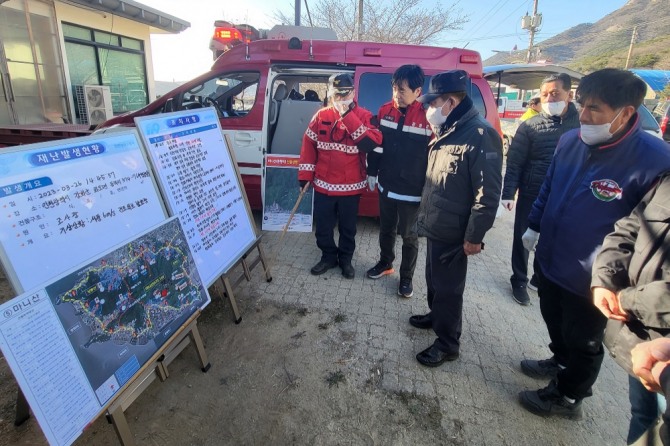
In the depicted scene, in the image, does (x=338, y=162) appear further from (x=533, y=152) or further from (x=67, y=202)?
(x=67, y=202)

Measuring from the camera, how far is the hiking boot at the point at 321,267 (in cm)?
371

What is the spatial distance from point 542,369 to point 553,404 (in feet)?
1.15

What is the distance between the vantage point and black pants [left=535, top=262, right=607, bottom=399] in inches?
72.6

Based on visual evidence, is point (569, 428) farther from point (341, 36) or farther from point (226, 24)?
point (341, 36)

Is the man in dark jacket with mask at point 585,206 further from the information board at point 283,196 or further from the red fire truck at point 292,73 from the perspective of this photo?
the information board at point 283,196

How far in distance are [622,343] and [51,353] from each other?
2301mm

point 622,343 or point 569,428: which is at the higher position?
point 622,343

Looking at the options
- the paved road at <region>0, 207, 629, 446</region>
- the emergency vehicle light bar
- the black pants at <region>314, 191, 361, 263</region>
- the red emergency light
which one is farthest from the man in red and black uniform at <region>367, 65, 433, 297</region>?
the red emergency light

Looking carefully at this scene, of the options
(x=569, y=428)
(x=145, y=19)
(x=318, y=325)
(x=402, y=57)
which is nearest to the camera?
(x=569, y=428)

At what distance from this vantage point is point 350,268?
371 cm

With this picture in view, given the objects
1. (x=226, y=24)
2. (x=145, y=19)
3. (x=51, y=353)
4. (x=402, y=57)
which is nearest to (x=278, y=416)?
(x=51, y=353)

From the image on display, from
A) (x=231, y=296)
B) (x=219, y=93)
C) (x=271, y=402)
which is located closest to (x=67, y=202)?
(x=231, y=296)

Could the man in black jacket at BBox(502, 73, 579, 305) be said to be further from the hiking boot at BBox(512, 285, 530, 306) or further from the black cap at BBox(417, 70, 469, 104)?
the black cap at BBox(417, 70, 469, 104)

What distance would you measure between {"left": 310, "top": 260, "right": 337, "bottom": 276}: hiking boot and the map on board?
5.23 feet
